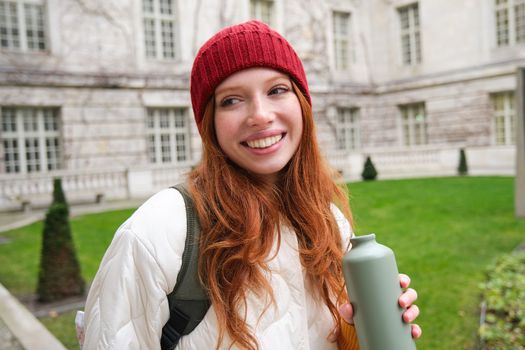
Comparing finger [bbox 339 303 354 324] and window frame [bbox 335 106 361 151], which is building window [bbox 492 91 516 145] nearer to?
window frame [bbox 335 106 361 151]

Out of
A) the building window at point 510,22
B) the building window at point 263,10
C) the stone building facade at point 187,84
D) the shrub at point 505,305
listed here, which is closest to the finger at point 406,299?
the shrub at point 505,305

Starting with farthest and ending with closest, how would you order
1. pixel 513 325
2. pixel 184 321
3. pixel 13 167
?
1. pixel 13 167
2. pixel 513 325
3. pixel 184 321

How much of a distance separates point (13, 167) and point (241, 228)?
15562 mm

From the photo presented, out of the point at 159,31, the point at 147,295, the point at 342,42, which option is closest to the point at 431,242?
the point at 147,295

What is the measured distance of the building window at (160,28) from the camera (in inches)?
675

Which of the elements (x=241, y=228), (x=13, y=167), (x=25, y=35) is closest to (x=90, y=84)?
(x=25, y=35)

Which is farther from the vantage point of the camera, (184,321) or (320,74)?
(320,74)

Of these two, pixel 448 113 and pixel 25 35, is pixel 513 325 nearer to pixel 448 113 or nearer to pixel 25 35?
pixel 25 35

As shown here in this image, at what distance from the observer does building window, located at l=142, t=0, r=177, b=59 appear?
1716 cm

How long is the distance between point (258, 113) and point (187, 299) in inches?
23.6

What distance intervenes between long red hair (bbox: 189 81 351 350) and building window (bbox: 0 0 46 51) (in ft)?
51.8

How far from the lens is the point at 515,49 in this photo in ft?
59.9

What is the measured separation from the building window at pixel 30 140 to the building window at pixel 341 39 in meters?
13.1

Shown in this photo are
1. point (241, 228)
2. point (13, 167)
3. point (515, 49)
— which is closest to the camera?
point (241, 228)
